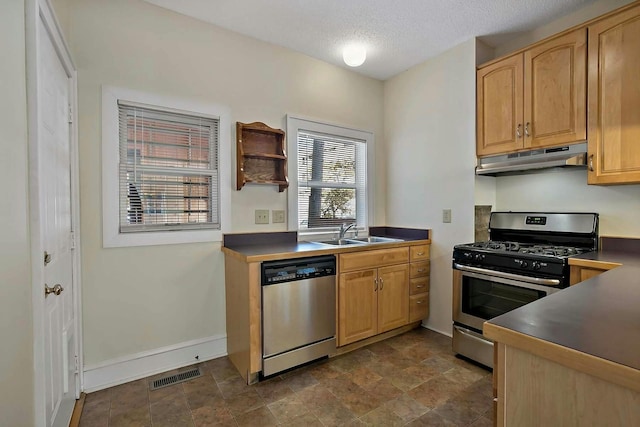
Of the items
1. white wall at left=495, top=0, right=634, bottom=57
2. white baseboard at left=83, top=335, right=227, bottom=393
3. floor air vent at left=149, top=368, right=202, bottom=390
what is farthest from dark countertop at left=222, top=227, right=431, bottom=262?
white wall at left=495, top=0, right=634, bottom=57

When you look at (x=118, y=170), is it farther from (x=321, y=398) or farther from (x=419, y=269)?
(x=419, y=269)

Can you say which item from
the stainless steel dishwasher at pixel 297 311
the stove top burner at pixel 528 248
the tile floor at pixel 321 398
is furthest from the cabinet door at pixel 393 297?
the stove top burner at pixel 528 248

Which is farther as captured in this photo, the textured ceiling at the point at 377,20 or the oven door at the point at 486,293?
the textured ceiling at the point at 377,20

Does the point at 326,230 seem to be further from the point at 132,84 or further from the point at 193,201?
the point at 132,84

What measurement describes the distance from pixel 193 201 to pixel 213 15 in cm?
144

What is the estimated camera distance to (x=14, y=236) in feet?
3.57

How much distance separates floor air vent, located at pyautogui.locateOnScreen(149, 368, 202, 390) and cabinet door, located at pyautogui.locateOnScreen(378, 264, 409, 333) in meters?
1.52

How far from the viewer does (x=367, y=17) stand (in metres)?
2.40

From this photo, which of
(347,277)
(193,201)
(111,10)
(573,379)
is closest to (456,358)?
(347,277)

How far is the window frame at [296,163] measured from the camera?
2.90 m

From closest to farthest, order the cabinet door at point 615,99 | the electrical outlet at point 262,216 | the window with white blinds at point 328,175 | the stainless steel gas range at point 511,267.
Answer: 1. the cabinet door at point 615,99
2. the stainless steel gas range at point 511,267
3. the electrical outlet at point 262,216
4. the window with white blinds at point 328,175

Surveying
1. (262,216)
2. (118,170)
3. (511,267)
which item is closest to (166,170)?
(118,170)

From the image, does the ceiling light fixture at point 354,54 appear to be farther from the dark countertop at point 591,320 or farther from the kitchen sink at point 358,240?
the dark countertop at point 591,320

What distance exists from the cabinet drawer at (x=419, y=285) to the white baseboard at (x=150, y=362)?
1745 mm
